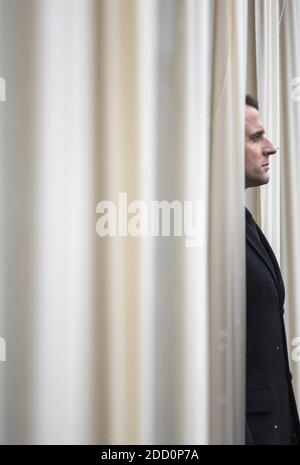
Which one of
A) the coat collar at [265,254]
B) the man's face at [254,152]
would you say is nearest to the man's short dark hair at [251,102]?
the man's face at [254,152]

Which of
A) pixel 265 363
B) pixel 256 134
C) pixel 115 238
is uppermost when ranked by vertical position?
pixel 256 134

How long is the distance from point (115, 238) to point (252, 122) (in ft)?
2.08

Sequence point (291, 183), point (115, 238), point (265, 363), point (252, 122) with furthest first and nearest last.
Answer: point (291, 183), point (252, 122), point (265, 363), point (115, 238)

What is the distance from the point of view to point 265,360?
1.14m

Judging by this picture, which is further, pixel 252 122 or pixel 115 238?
pixel 252 122

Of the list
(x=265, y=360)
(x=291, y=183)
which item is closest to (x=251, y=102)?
(x=291, y=183)

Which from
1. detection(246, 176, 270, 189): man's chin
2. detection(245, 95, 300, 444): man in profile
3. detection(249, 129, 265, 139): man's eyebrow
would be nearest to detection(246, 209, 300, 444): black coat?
detection(245, 95, 300, 444): man in profile

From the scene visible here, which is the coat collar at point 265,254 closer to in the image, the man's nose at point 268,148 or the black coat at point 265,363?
the black coat at point 265,363

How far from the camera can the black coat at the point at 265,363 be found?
1116mm

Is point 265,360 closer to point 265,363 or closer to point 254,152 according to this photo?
point 265,363

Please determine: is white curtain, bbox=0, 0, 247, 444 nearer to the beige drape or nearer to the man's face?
the beige drape

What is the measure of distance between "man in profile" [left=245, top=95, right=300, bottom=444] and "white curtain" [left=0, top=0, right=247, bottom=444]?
21cm

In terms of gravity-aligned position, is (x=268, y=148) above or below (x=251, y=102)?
below
